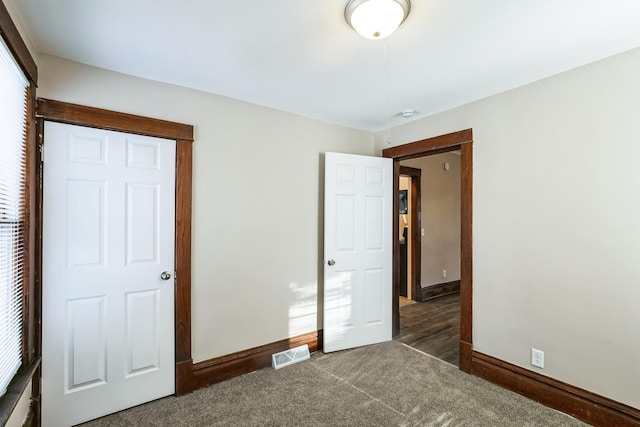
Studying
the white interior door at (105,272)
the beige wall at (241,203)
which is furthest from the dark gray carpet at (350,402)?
the beige wall at (241,203)

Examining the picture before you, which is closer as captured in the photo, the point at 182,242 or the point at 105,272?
the point at 105,272

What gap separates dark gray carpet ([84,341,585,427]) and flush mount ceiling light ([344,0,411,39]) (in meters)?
2.34

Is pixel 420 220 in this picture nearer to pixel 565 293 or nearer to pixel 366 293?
pixel 366 293

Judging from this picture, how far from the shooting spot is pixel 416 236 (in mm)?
4969

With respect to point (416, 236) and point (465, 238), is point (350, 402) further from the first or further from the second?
point (416, 236)

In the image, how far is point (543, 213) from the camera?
2.25m

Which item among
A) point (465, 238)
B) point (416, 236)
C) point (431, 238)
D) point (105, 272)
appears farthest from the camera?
point (431, 238)

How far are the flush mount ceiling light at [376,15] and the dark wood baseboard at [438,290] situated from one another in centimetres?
425

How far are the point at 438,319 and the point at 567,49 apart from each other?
327 centimetres

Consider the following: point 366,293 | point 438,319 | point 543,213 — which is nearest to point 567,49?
point 543,213

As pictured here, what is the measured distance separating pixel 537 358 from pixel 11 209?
3.44 metres

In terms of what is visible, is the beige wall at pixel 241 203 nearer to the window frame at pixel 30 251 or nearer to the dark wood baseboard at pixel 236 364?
the dark wood baseboard at pixel 236 364

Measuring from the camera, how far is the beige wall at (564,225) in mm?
1890

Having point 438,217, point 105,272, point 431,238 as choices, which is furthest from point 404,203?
point 105,272
